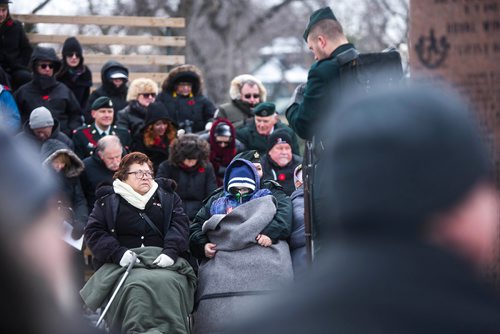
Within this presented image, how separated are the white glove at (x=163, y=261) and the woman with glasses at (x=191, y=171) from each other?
5.61 ft

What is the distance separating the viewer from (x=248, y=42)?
35.6m

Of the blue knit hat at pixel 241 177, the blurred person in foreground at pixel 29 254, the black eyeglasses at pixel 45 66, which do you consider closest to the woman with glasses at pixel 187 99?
the black eyeglasses at pixel 45 66

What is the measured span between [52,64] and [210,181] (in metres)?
2.72

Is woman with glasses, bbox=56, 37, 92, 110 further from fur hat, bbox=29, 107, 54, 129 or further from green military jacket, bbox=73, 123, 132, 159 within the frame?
fur hat, bbox=29, 107, 54, 129

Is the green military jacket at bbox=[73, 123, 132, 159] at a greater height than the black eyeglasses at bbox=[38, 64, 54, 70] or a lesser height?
lesser

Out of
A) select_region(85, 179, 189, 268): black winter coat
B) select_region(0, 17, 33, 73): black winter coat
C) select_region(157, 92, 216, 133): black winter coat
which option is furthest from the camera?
select_region(0, 17, 33, 73): black winter coat

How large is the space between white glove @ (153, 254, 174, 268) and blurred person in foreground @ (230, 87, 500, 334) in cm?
593

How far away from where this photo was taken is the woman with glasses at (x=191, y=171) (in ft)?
32.2

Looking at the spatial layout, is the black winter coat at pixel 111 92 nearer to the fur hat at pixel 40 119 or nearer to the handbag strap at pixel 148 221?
the fur hat at pixel 40 119

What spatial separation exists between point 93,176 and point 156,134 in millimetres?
1156

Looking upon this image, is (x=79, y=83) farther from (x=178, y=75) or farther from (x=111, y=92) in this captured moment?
(x=178, y=75)

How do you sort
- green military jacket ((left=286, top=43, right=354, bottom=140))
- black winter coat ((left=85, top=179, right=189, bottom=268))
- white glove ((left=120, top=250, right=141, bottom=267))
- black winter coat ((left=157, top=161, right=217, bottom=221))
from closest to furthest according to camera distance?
green military jacket ((left=286, top=43, right=354, bottom=140))
white glove ((left=120, top=250, right=141, bottom=267))
black winter coat ((left=85, top=179, right=189, bottom=268))
black winter coat ((left=157, top=161, right=217, bottom=221))

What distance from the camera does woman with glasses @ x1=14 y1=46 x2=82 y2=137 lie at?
1129cm

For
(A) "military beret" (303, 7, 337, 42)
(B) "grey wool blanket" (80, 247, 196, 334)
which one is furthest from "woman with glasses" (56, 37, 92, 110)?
(A) "military beret" (303, 7, 337, 42)
